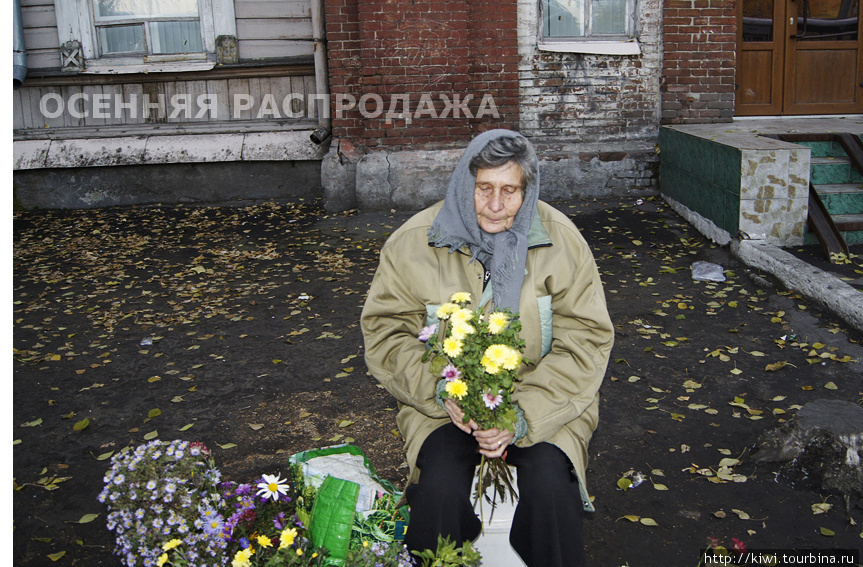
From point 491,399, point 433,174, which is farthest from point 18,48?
point 491,399

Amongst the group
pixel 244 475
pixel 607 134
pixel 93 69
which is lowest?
pixel 244 475

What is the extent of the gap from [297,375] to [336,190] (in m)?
4.47

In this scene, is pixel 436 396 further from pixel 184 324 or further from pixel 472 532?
pixel 184 324

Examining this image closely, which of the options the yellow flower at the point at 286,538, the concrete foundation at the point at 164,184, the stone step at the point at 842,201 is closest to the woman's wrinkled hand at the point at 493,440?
the yellow flower at the point at 286,538

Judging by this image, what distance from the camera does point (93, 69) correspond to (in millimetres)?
10078

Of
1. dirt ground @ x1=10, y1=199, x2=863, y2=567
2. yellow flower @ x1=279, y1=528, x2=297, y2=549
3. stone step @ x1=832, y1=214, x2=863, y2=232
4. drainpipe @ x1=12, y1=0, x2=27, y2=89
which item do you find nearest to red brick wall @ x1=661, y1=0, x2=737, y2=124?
dirt ground @ x1=10, y1=199, x2=863, y2=567

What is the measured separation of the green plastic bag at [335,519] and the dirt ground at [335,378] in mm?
1039

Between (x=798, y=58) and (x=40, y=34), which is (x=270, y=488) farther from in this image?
(x=40, y=34)

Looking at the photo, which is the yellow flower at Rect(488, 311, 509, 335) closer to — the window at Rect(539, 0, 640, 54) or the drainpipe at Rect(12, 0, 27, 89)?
the window at Rect(539, 0, 640, 54)

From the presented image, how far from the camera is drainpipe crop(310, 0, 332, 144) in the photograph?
29.6 ft

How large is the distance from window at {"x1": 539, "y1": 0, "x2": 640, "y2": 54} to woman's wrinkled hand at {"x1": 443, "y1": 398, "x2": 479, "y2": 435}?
7.03 meters

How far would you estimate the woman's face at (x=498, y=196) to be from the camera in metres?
2.72

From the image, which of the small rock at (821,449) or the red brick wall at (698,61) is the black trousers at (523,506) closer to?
the small rock at (821,449)

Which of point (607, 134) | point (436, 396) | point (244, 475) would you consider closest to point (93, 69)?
point (607, 134)
